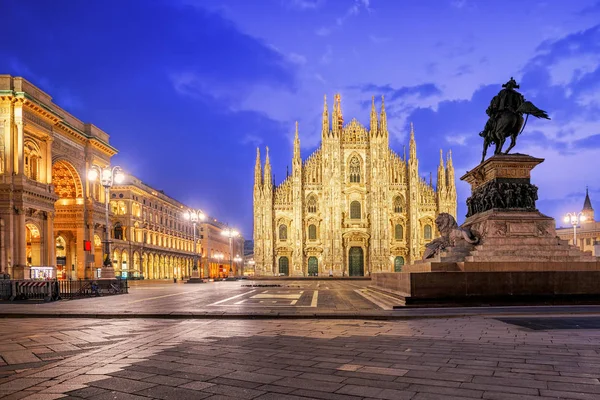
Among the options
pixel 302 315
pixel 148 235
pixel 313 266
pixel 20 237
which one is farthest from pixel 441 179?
pixel 302 315

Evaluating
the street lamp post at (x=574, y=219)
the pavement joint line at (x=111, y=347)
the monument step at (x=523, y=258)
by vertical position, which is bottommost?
the pavement joint line at (x=111, y=347)

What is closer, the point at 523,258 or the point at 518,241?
the point at 523,258

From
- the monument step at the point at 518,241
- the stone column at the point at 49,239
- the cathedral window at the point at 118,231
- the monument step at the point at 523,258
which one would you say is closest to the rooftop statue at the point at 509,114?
the monument step at the point at 518,241

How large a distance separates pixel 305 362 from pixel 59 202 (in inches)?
1933

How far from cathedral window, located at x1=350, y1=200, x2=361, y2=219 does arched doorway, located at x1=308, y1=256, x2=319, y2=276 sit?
752 cm

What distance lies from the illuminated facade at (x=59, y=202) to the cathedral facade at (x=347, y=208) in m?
17.8

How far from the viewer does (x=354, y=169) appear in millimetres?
68438

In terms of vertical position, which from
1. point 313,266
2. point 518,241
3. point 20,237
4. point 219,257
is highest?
point 20,237

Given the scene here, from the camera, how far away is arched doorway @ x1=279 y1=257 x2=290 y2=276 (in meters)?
67.0

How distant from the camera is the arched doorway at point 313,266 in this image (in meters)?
67.2

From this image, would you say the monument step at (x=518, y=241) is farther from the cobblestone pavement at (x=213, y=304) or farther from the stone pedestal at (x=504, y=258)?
the cobblestone pavement at (x=213, y=304)

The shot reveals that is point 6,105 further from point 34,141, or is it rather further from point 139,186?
point 139,186

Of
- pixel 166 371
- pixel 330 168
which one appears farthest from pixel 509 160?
pixel 330 168

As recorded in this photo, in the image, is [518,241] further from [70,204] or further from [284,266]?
[284,266]
